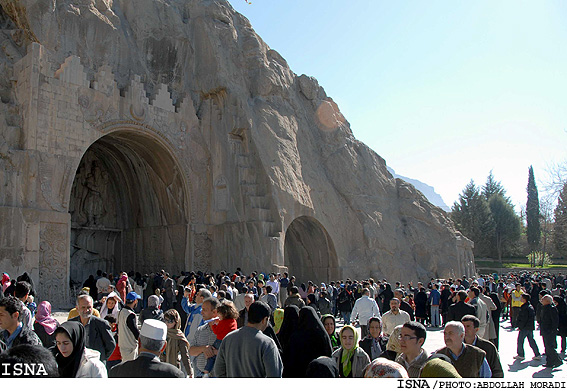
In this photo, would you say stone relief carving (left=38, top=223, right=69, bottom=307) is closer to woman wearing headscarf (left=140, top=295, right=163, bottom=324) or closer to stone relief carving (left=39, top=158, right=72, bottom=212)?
stone relief carving (left=39, top=158, right=72, bottom=212)

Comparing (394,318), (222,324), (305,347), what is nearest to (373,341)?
(305,347)

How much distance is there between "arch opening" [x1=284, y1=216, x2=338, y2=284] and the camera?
2798cm

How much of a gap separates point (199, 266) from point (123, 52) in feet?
33.7

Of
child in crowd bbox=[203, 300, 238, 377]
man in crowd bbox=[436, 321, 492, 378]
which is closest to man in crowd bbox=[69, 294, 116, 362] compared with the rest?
child in crowd bbox=[203, 300, 238, 377]

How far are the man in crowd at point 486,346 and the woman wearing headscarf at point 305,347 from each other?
5.49ft

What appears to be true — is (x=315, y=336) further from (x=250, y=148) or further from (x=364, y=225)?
(x=364, y=225)

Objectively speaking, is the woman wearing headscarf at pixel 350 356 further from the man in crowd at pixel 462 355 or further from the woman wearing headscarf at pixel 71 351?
the woman wearing headscarf at pixel 71 351

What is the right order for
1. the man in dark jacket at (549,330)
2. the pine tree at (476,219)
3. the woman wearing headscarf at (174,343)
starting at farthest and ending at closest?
the pine tree at (476,219) < the man in dark jacket at (549,330) < the woman wearing headscarf at (174,343)

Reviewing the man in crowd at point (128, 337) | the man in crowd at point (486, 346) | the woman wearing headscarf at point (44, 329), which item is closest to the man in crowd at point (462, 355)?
the man in crowd at point (486, 346)

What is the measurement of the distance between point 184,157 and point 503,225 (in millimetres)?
40800

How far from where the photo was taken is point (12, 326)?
5.58m

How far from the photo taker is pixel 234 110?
25719 millimetres

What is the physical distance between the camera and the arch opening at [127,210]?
982 inches

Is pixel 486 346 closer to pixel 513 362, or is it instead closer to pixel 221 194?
pixel 513 362
